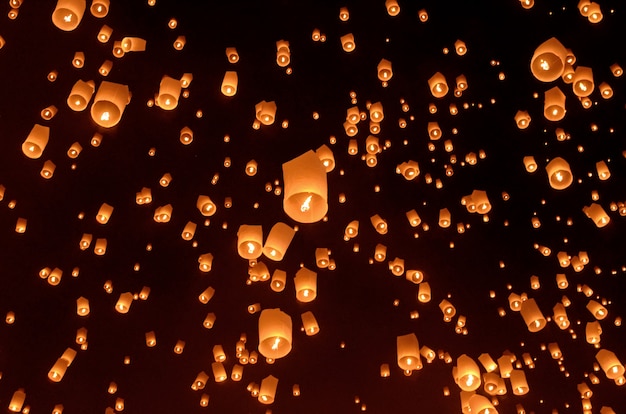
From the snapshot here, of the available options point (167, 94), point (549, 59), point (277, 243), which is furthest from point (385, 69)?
point (277, 243)

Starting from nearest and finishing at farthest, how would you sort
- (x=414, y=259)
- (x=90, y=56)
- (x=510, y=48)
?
(x=90, y=56) < (x=510, y=48) < (x=414, y=259)

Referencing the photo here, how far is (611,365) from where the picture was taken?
4.54 m

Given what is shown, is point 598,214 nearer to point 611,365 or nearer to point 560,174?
point 560,174

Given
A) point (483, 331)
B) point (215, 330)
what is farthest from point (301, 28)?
point (483, 331)

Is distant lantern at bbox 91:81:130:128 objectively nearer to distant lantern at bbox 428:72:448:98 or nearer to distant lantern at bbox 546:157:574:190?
distant lantern at bbox 428:72:448:98

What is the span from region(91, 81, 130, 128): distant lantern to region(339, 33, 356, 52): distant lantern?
1.78m

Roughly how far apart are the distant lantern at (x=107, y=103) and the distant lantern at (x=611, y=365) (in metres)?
3.65

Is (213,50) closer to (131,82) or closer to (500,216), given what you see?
(131,82)

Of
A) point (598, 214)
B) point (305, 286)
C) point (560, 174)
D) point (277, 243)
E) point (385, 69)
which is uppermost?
point (385, 69)

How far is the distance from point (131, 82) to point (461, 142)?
2461mm

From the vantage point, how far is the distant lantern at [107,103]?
3.10 m

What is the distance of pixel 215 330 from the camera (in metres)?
5.30

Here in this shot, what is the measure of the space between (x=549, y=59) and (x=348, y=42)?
1.49m

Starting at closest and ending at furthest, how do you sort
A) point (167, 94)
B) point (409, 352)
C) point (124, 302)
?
1. point (167, 94)
2. point (409, 352)
3. point (124, 302)
